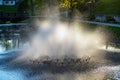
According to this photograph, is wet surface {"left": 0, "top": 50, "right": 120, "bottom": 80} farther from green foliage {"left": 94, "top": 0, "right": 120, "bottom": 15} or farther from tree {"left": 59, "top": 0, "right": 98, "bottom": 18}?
green foliage {"left": 94, "top": 0, "right": 120, "bottom": 15}

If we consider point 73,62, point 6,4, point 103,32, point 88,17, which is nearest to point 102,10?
point 88,17

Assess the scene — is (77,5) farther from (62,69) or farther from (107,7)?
(62,69)

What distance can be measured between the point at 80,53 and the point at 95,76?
36.5ft

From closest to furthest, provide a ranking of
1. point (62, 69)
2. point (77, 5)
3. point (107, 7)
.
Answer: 1. point (62, 69)
2. point (77, 5)
3. point (107, 7)

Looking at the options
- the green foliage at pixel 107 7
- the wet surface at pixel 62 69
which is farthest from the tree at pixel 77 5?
the wet surface at pixel 62 69

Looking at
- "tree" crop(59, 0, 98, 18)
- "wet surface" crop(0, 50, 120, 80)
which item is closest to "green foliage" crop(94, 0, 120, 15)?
"tree" crop(59, 0, 98, 18)

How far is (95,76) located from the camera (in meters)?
29.0

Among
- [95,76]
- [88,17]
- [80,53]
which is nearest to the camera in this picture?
[95,76]

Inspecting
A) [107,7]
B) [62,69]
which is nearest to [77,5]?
[107,7]

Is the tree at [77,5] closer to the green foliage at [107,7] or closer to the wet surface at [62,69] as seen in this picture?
the green foliage at [107,7]

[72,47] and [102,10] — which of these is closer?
[72,47]

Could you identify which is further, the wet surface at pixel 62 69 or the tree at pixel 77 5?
the tree at pixel 77 5

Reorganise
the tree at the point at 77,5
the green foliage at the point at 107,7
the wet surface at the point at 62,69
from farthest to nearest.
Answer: the green foliage at the point at 107,7, the tree at the point at 77,5, the wet surface at the point at 62,69

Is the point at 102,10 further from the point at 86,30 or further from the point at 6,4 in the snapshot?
the point at 6,4
